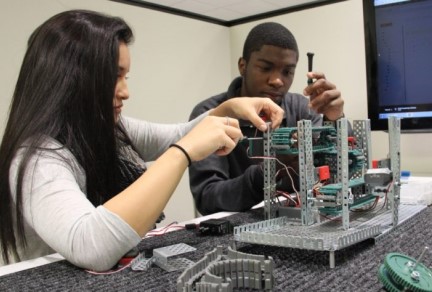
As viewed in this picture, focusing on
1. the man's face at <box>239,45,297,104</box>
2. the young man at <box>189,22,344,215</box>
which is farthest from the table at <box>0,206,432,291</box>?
the man's face at <box>239,45,297,104</box>

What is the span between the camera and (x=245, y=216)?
1.19 metres

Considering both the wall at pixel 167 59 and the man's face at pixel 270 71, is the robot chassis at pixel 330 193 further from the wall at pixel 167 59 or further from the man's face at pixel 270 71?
the wall at pixel 167 59

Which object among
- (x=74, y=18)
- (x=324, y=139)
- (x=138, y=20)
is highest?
(x=138, y=20)

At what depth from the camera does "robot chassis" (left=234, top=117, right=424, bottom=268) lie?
838mm

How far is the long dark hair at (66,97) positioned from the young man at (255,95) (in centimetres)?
44

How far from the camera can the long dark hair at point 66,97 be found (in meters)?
0.91

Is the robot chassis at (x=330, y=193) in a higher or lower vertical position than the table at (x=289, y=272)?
higher

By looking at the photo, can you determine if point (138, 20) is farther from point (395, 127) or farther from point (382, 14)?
point (395, 127)

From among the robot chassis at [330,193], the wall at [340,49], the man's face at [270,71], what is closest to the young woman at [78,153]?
the robot chassis at [330,193]

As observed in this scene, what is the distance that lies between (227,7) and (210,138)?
79.8 inches

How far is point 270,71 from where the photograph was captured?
1.62 metres

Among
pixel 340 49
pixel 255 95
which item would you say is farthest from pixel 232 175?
pixel 340 49

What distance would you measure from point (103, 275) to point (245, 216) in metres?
0.52

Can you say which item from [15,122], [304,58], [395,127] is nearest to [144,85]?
[304,58]
